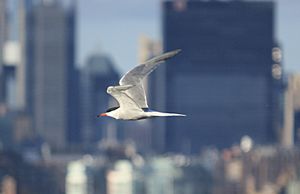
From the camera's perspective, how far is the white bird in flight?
23.0 meters

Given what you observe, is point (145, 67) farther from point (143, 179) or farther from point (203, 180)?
point (143, 179)

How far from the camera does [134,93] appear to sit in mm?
23297

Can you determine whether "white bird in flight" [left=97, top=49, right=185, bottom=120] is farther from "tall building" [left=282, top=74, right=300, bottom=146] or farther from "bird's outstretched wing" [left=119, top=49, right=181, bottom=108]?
"tall building" [left=282, top=74, right=300, bottom=146]

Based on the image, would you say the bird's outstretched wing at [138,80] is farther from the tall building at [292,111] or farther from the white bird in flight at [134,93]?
the tall building at [292,111]

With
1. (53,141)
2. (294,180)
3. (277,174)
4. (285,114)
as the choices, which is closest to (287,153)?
(277,174)

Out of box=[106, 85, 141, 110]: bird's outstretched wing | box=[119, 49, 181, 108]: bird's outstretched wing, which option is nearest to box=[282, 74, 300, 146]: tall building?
box=[106, 85, 141, 110]: bird's outstretched wing

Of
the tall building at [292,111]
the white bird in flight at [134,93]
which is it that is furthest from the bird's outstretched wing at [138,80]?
the tall building at [292,111]

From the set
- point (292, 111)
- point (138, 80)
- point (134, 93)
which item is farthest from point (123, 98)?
point (292, 111)

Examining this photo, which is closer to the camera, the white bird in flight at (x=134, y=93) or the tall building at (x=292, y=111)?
the white bird in flight at (x=134, y=93)

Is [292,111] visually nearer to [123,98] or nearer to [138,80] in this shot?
[123,98]

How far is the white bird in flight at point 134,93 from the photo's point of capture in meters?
23.0

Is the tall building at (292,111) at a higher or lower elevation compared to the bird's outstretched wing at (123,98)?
lower

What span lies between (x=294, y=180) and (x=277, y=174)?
10.4m

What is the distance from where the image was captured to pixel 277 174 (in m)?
125
